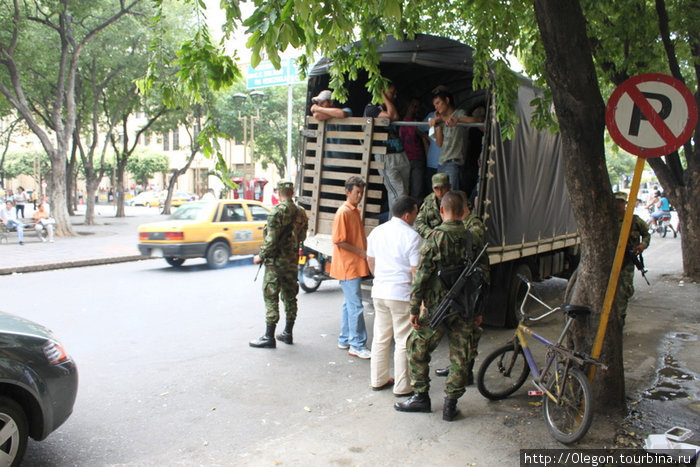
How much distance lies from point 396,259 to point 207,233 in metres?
8.15

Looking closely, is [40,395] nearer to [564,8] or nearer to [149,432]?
[149,432]

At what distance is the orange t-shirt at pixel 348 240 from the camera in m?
5.82

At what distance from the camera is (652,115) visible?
3939 millimetres

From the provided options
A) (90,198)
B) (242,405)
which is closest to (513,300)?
(242,405)

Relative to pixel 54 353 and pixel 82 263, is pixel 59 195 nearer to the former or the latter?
pixel 82 263

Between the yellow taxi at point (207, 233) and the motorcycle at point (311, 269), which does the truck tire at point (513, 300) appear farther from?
the yellow taxi at point (207, 233)

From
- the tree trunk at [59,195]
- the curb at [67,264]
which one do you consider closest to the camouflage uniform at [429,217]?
the curb at [67,264]

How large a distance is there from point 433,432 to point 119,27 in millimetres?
20847

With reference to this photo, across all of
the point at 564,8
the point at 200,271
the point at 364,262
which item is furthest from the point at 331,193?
the point at 200,271

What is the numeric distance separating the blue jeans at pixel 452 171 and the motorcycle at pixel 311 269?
2118mm

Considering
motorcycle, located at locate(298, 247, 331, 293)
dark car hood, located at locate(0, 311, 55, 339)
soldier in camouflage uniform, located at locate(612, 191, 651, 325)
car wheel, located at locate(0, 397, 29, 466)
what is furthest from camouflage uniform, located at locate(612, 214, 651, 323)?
car wheel, located at locate(0, 397, 29, 466)

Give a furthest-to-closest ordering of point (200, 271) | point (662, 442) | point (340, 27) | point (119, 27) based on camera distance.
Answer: point (119, 27) < point (200, 271) < point (662, 442) < point (340, 27)

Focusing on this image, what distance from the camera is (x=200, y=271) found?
1198cm

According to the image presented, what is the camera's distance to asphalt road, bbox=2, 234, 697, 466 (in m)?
3.83
